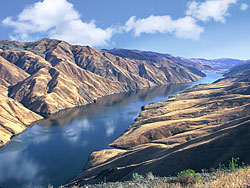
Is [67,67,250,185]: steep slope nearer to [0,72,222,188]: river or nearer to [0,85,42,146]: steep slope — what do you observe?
[0,72,222,188]: river

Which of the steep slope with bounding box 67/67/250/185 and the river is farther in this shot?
the river

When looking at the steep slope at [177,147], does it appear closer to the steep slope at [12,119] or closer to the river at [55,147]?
the river at [55,147]

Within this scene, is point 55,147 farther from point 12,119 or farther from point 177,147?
point 177,147

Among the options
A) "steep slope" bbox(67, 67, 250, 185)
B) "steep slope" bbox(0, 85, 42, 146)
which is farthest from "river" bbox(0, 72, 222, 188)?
"steep slope" bbox(67, 67, 250, 185)

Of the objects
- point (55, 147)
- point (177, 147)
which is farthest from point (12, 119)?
point (177, 147)

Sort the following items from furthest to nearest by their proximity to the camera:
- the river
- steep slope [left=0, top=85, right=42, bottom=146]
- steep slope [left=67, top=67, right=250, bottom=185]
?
steep slope [left=0, top=85, right=42, bottom=146] → the river → steep slope [left=67, top=67, right=250, bottom=185]

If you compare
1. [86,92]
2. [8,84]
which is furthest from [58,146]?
[8,84]

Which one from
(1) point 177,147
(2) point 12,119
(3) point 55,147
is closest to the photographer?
(1) point 177,147

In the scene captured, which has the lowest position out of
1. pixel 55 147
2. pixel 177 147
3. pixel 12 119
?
pixel 55 147

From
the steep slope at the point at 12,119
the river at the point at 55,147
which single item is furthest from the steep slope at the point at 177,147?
the steep slope at the point at 12,119
